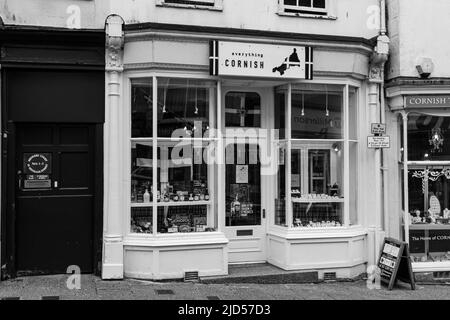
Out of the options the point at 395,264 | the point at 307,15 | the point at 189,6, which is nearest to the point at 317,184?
the point at 395,264

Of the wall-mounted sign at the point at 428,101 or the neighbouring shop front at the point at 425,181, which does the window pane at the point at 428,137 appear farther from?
the wall-mounted sign at the point at 428,101

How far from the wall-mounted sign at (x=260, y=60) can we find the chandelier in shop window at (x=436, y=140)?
268 centimetres

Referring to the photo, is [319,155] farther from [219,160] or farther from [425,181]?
[425,181]

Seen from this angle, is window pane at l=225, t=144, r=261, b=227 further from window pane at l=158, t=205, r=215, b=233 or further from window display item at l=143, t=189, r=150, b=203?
window display item at l=143, t=189, r=150, b=203

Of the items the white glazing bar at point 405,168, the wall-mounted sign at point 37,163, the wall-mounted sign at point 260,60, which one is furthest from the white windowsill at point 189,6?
the white glazing bar at point 405,168

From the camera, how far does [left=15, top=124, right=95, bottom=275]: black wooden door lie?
822cm

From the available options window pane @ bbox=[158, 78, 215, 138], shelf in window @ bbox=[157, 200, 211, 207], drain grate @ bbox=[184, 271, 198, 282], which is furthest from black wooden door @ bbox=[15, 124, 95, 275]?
drain grate @ bbox=[184, 271, 198, 282]

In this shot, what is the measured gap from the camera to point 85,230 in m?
8.41

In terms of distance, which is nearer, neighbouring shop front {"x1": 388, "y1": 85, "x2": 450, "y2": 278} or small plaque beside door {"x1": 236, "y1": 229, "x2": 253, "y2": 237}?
small plaque beside door {"x1": 236, "y1": 229, "x2": 253, "y2": 237}

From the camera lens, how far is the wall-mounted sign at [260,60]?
843 cm

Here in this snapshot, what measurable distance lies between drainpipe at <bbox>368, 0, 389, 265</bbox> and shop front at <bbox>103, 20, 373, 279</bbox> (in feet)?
0.44

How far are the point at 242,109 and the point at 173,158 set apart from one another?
1.62 meters

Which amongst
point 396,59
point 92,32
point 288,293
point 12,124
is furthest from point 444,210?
point 12,124

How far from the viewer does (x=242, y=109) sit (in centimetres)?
951
